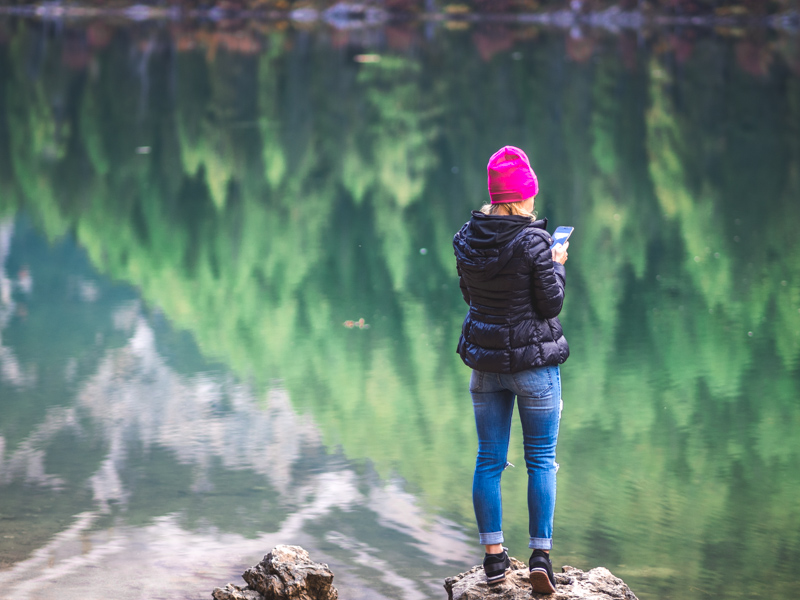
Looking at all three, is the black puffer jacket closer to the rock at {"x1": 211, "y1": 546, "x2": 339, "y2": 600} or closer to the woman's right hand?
the woman's right hand

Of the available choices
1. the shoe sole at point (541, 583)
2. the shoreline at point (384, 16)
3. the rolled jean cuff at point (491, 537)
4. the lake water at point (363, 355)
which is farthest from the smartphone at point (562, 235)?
the shoreline at point (384, 16)

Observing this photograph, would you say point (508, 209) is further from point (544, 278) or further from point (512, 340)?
point (512, 340)

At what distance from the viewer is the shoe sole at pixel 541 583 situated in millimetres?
3734

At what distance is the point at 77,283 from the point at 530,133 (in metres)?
9.72

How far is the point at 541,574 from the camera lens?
12.3 ft

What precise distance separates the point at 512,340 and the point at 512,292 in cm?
17

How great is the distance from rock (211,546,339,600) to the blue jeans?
65 centimetres

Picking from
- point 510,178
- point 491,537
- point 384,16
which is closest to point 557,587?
point 491,537

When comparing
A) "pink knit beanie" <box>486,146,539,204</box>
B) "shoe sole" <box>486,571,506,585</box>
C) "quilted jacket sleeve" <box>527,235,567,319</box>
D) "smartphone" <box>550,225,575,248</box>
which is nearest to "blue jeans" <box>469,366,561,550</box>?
"shoe sole" <box>486,571,506,585</box>

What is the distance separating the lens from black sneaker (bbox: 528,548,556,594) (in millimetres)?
3738

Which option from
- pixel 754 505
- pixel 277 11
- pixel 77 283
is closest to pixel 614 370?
pixel 754 505

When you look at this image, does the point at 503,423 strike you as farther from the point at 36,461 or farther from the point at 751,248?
the point at 751,248

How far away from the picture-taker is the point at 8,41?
33781mm

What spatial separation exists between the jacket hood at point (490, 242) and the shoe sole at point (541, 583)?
104cm
